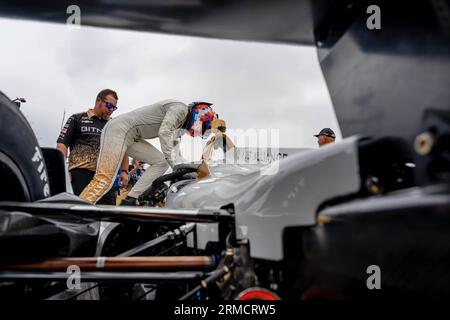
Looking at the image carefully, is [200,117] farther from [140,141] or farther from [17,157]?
[17,157]

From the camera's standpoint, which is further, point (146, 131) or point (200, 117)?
point (146, 131)

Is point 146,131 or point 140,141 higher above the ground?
point 146,131

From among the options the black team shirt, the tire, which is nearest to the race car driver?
the black team shirt

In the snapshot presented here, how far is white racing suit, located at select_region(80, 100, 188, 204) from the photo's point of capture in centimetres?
388

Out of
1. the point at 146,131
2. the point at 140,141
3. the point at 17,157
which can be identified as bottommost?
the point at 17,157

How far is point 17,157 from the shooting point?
1.30m

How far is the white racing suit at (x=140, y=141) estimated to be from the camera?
3.88 meters

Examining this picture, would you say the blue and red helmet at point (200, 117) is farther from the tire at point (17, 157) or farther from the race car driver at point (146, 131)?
the tire at point (17, 157)

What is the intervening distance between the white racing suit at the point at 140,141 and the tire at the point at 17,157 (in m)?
2.37

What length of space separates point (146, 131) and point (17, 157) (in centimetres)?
307

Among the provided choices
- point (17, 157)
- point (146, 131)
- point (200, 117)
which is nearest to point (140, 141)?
point (146, 131)

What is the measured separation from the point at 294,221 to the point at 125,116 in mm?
3645

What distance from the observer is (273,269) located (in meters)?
0.99

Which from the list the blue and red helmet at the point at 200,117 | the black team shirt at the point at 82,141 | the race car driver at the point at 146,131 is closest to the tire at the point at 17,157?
the race car driver at the point at 146,131
